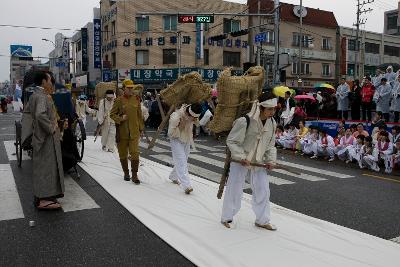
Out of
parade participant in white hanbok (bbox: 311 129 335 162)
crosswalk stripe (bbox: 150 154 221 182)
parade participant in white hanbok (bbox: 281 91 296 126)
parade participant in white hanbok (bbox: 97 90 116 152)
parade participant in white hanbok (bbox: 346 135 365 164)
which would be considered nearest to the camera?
crosswalk stripe (bbox: 150 154 221 182)

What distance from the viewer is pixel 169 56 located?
39031 millimetres

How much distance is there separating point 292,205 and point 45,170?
382 centimetres

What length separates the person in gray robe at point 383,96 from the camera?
548 inches

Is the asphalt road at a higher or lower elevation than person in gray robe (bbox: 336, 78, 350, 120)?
lower

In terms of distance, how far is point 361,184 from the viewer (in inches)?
344

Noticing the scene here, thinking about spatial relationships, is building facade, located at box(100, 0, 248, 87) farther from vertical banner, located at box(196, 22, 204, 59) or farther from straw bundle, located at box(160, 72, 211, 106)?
straw bundle, located at box(160, 72, 211, 106)

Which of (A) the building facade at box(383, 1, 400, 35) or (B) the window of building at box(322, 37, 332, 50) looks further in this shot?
(A) the building facade at box(383, 1, 400, 35)

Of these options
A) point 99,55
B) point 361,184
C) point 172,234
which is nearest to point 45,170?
point 172,234

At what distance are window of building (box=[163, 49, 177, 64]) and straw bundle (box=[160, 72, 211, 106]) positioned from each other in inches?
1261

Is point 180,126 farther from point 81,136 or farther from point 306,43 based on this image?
point 306,43

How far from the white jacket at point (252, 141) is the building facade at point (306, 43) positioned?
35526mm

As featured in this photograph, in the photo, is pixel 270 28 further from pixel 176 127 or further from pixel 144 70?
pixel 176 127

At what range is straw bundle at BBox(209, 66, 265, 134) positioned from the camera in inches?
211

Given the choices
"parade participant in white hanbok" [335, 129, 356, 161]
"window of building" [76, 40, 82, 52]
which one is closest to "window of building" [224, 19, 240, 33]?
"window of building" [76, 40, 82, 52]
